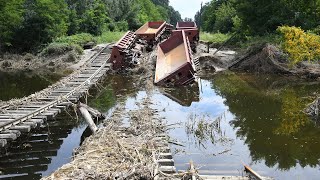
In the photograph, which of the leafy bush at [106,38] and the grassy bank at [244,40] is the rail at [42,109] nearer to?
the grassy bank at [244,40]

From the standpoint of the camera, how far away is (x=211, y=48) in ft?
108

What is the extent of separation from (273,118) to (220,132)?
282cm

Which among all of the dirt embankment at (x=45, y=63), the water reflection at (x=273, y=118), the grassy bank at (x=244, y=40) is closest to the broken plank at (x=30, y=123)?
the water reflection at (x=273, y=118)

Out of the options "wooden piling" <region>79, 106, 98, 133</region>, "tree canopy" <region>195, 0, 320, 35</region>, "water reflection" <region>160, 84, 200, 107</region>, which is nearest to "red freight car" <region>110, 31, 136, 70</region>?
"water reflection" <region>160, 84, 200, 107</region>

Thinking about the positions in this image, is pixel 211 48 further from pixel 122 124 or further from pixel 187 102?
pixel 122 124

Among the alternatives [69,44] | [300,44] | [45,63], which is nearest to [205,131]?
[300,44]

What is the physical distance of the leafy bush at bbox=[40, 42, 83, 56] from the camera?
28.4m

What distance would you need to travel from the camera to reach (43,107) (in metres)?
13.3

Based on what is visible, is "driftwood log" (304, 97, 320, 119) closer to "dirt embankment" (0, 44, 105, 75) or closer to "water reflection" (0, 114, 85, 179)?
"water reflection" (0, 114, 85, 179)

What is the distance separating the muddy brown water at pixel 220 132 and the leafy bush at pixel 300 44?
1.70 m

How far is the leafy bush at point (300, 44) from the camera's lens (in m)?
20.8

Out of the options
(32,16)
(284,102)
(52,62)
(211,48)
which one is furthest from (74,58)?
(284,102)

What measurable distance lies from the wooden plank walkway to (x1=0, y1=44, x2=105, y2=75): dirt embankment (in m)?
5.32

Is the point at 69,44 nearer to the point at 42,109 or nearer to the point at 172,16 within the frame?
the point at 42,109
